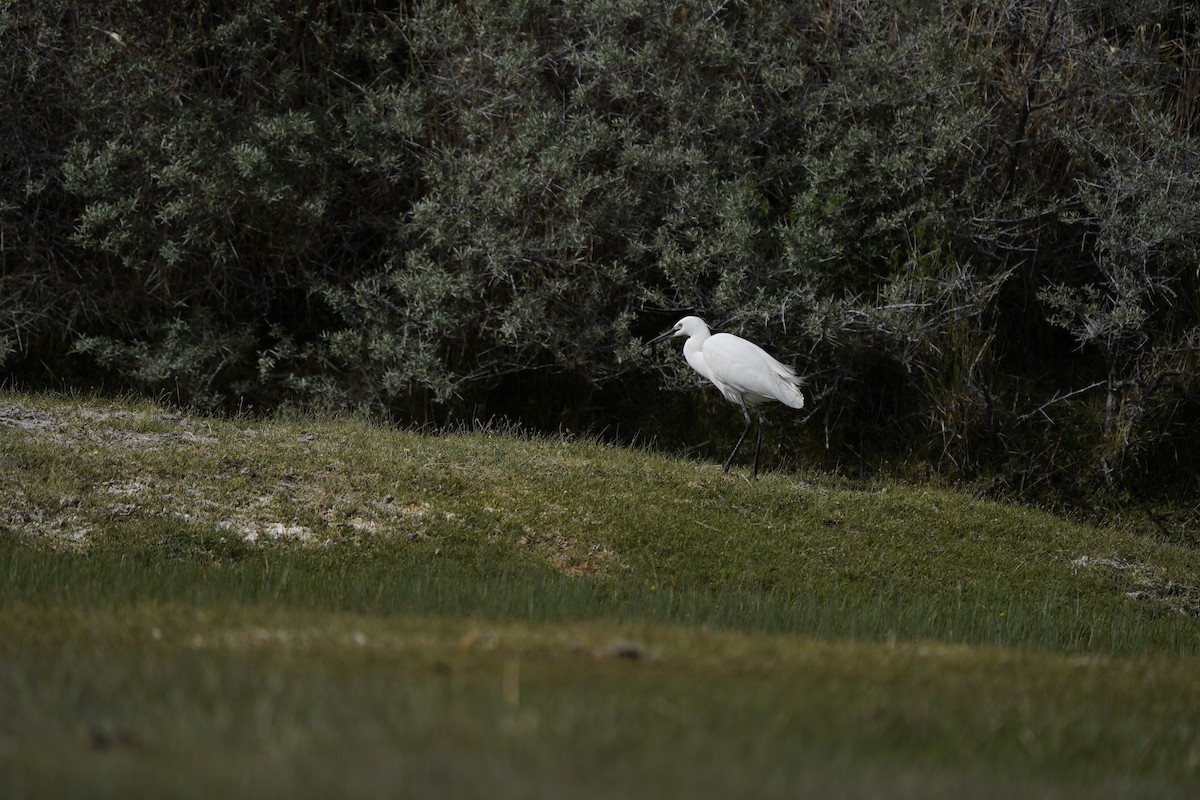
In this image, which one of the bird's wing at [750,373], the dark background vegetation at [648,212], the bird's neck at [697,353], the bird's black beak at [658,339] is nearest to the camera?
the bird's wing at [750,373]

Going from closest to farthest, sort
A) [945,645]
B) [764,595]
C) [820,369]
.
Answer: [945,645] → [764,595] → [820,369]

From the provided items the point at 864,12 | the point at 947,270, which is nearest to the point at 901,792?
the point at 947,270

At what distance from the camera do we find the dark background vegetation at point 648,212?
13.3 meters

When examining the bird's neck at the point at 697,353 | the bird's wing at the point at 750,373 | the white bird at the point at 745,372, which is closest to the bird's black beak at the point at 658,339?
the bird's neck at the point at 697,353

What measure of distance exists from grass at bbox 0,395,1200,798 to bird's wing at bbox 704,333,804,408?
75cm

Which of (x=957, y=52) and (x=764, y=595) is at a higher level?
(x=957, y=52)

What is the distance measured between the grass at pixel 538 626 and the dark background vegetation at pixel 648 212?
2.06 metres

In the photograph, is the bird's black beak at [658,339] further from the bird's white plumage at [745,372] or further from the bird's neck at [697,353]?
the bird's white plumage at [745,372]

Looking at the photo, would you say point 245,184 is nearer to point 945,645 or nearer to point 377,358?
point 377,358

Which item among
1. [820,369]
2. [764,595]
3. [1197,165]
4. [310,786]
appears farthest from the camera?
[820,369]

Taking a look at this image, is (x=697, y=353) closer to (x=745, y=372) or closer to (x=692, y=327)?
(x=692, y=327)

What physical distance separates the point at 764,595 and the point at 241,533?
11.2ft

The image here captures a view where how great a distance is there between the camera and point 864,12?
14.5 meters

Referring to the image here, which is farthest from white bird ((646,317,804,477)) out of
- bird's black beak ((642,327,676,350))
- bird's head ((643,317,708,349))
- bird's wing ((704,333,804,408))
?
bird's black beak ((642,327,676,350))
